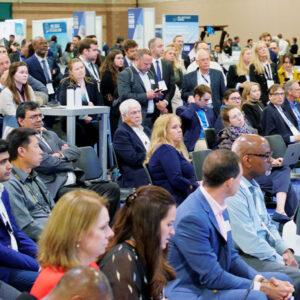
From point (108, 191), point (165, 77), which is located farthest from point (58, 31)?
point (108, 191)

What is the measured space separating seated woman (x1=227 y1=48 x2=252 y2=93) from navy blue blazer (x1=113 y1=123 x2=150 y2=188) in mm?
3353

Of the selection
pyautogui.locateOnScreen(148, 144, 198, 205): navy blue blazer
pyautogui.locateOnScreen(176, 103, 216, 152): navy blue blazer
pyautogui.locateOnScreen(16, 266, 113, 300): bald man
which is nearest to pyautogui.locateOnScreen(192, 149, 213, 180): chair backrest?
pyautogui.locateOnScreen(148, 144, 198, 205): navy blue blazer

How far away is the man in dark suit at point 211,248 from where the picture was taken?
269cm

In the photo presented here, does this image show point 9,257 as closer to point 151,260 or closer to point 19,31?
point 151,260

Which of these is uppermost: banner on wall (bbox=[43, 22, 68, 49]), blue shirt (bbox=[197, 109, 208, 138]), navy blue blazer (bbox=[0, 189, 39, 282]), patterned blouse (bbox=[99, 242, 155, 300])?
banner on wall (bbox=[43, 22, 68, 49])

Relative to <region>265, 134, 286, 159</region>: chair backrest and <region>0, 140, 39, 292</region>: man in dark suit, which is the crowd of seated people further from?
<region>265, 134, 286, 159</region>: chair backrest

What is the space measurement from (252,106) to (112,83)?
1.80 m

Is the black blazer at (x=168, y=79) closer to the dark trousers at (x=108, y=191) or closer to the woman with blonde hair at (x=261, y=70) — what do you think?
the woman with blonde hair at (x=261, y=70)

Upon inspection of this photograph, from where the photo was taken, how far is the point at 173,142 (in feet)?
15.6

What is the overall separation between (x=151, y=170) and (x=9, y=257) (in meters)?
1.96

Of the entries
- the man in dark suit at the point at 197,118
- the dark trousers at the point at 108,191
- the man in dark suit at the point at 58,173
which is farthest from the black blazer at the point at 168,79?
the dark trousers at the point at 108,191

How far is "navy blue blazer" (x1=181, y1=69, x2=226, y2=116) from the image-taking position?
24.1 ft

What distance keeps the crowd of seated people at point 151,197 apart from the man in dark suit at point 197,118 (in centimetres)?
1

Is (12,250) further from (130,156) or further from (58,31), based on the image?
(58,31)
